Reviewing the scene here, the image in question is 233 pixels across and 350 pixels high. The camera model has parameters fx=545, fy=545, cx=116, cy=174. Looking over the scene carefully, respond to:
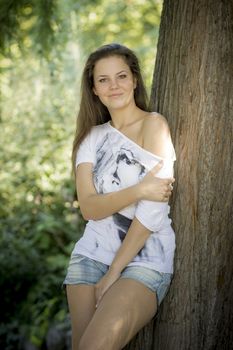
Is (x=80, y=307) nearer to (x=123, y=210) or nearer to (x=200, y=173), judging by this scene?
(x=123, y=210)

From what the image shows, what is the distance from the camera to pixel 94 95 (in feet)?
10.5

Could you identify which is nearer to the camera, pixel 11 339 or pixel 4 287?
pixel 11 339

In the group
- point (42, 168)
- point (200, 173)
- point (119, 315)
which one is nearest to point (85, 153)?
point (200, 173)

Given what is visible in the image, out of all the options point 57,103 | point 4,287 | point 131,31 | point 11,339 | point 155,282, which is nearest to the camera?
point 155,282

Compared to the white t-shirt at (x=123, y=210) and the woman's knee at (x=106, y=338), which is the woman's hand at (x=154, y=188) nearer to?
the white t-shirt at (x=123, y=210)

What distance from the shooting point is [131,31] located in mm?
8812

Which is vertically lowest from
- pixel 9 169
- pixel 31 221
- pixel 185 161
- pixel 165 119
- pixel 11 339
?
pixel 11 339

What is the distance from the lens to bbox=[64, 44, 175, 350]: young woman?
2.58m

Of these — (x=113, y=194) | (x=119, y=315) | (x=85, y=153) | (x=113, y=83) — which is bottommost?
(x=119, y=315)

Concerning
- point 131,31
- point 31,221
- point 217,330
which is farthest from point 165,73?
point 131,31

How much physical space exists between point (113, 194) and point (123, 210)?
0.47ft

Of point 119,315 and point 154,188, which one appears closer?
point 119,315

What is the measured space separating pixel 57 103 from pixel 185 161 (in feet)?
17.3

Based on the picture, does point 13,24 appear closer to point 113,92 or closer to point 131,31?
point 113,92
